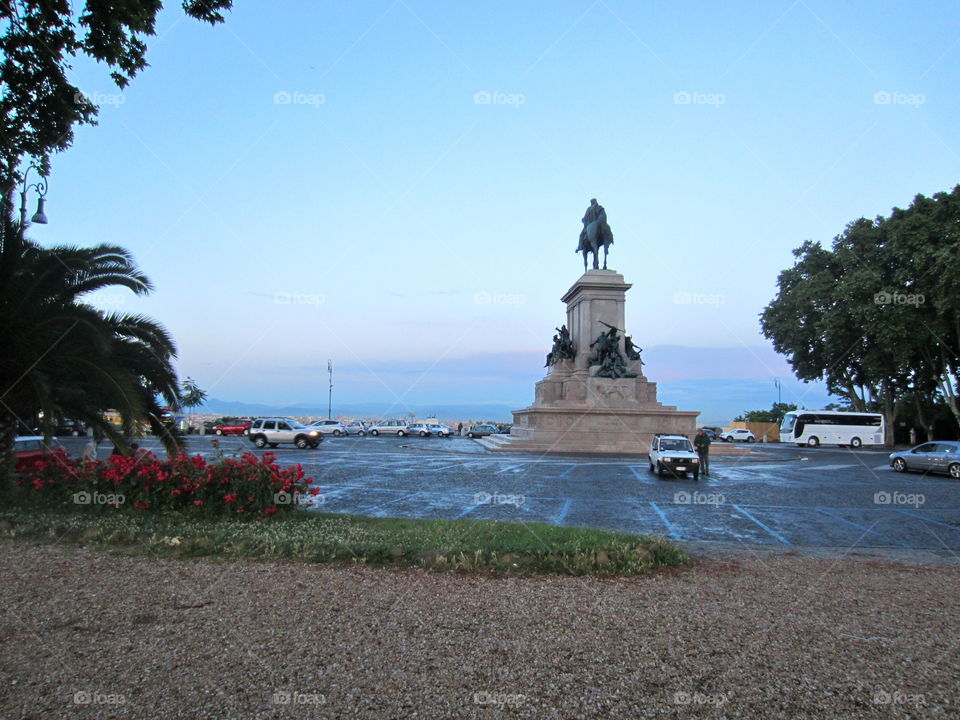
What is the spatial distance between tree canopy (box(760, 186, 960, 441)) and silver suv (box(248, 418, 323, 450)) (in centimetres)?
3374

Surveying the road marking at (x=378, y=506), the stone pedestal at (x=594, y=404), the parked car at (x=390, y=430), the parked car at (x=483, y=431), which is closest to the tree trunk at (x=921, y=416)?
the stone pedestal at (x=594, y=404)

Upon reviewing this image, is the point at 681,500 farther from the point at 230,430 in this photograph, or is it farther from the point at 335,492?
the point at 230,430

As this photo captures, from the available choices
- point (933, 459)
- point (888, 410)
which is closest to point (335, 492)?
point (933, 459)

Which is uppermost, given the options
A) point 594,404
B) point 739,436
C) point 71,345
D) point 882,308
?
point 882,308

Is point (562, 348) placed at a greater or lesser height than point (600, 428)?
greater

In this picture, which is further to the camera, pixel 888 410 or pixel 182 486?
pixel 888 410

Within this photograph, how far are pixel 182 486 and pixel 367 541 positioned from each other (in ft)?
11.1

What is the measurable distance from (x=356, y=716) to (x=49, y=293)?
9488 millimetres

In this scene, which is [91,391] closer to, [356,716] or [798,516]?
[356,716]

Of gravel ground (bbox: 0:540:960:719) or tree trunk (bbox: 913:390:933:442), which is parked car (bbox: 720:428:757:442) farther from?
gravel ground (bbox: 0:540:960:719)

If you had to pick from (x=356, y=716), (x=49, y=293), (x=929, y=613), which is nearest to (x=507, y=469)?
(x=49, y=293)

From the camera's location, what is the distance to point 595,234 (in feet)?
127

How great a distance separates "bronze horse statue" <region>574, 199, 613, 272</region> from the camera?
3875 cm

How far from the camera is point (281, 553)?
7715mm
